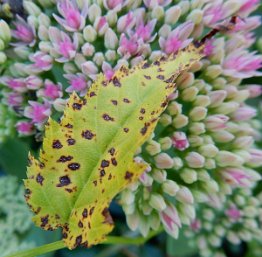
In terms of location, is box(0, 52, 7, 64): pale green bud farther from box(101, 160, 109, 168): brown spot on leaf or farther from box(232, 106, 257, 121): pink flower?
box(232, 106, 257, 121): pink flower

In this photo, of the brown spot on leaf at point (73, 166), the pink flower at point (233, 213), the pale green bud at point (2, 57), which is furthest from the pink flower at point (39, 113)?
the pink flower at point (233, 213)

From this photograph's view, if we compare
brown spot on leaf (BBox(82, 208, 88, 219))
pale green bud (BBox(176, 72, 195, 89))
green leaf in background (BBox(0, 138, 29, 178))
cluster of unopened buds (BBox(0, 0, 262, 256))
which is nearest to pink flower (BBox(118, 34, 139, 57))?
cluster of unopened buds (BBox(0, 0, 262, 256))

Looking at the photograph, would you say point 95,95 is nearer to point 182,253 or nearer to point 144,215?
point 144,215

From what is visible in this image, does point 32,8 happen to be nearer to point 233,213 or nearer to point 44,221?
point 44,221

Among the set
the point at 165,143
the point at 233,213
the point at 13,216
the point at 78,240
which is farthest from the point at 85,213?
the point at 233,213

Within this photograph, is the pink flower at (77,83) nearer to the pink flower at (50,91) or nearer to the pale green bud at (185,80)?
the pink flower at (50,91)

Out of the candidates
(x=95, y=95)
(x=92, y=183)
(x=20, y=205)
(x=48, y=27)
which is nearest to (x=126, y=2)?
(x=48, y=27)
